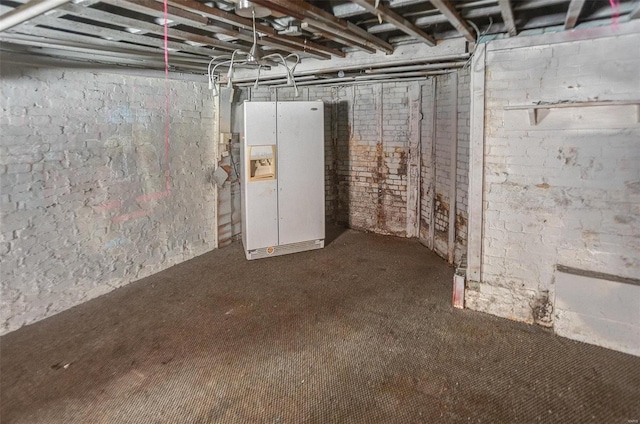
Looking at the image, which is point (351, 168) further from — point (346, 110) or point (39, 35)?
point (39, 35)

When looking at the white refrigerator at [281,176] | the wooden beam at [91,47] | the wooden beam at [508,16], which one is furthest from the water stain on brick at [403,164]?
the wooden beam at [91,47]

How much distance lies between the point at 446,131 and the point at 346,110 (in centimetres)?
167

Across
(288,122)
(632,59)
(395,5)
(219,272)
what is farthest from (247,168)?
(632,59)

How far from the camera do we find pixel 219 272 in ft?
14.2

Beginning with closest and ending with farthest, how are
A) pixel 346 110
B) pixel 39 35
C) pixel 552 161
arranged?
1. pixel 39 35
2. pixel 552 161
3. pixel 346 110

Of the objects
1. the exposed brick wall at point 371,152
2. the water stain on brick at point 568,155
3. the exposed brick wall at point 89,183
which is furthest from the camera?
the exposed brick wall at point 371,152

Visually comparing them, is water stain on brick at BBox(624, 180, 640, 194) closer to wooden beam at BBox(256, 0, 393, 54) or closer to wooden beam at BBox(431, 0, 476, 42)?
wooden beam at BBox(431, 0, 476, 42)

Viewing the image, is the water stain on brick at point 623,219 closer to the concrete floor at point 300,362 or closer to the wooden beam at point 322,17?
the concrete floor at point 300,362

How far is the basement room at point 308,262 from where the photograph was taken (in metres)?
2.38

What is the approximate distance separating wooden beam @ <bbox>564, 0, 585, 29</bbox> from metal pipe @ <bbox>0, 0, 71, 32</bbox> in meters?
2.57

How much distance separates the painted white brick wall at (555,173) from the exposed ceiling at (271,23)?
0.26 meters

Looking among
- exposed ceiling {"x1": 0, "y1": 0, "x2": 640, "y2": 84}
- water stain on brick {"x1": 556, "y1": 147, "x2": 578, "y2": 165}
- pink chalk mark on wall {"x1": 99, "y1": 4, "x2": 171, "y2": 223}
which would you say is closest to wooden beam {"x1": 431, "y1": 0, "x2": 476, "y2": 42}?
exposed ceiling {"x1": 0, "y1": 0, "x2": 640, "y2": 84}

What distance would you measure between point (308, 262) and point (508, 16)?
121 inches

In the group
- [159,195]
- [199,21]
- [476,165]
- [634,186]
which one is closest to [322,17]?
[199,21]
